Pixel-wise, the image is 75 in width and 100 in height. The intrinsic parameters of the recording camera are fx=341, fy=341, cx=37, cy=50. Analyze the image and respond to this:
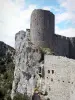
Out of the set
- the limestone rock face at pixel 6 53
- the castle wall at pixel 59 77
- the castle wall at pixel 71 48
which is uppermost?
the limestone rock face at pixel 6 53

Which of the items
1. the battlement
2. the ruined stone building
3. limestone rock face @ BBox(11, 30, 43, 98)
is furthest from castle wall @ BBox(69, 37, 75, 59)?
Answer: limestone rock face @ BBox(11, 30, 43, 98)

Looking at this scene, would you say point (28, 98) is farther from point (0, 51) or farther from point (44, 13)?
point (0, 51)

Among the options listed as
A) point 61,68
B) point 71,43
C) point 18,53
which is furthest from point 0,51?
point 61,68

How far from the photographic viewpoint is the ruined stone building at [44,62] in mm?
42406

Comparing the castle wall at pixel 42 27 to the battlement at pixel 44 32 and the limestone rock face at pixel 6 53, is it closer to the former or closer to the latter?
the battlement at pixel 44 32

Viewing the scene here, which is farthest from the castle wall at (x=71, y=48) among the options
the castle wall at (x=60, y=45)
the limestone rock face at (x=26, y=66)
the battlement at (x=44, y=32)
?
the limestone rock face at (x=26, y=66)

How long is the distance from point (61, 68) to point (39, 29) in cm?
961

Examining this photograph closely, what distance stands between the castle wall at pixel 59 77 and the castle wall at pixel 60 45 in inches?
218

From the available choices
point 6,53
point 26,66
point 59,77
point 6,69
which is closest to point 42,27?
point 26,66

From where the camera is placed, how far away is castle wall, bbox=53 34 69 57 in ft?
168

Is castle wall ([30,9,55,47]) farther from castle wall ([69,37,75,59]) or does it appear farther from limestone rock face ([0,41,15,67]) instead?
limestone rock face ([0,41,15,67])

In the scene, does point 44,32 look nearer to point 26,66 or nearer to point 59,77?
point 26,66

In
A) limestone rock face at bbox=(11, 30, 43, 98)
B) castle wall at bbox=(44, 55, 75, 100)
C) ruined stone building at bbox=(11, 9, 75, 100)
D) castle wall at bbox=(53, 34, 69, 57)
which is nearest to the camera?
castle wall at bbox=(44, 55, 75, 100)

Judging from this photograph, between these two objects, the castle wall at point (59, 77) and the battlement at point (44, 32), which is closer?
the castle wall at point (59, 77)
